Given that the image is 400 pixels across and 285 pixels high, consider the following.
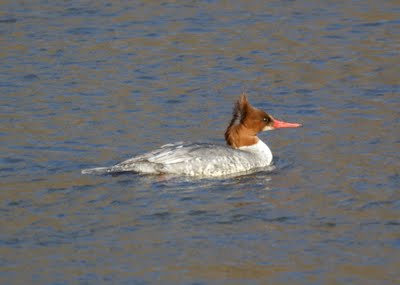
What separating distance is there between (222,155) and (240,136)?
86cm

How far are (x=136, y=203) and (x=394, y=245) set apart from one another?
2969 mm

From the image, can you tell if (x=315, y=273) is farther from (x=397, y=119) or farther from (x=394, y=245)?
(x=397, y=119)

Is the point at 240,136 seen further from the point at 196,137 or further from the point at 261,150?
the point at 196,137

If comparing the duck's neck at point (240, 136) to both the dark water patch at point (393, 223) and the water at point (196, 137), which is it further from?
the dark water patch at point (393, 223)

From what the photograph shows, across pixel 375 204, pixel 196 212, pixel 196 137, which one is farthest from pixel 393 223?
pixel 196 137

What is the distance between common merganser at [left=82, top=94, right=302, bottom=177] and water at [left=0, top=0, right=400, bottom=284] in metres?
0.24

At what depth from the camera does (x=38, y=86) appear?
16.7m

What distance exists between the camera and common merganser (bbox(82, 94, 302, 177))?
1284 centimetres

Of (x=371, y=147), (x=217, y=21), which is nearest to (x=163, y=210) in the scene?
(x=371, y=147)

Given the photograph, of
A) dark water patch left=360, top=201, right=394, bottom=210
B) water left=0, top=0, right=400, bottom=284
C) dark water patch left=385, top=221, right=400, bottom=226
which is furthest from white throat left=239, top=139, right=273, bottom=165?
dark water patch left=385, top=221, right=400, bottom=226

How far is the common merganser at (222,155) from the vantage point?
12844mm

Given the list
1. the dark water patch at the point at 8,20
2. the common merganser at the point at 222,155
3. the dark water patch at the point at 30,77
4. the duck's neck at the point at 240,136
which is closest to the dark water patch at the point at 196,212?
the common merganser at the point at 222,155

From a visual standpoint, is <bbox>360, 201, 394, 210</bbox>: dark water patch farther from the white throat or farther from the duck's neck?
the duck's neck

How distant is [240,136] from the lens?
13984mm
